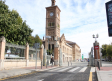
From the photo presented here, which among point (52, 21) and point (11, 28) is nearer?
point (11, 28)

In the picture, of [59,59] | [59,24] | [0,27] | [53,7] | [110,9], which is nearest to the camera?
[110,9]

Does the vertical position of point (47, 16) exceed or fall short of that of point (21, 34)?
it exceeds it

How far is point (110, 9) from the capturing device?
7375 millimetres

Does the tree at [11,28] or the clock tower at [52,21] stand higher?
the clock tower at [52,21]

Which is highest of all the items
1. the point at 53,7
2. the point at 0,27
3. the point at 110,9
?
the point at 53,7

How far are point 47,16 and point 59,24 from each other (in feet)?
28.8

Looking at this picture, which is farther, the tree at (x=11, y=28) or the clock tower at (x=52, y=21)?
the clock tower at (x=52, y=21)

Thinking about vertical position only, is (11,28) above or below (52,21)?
below

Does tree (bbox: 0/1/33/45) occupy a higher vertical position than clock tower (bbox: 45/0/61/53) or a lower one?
lower

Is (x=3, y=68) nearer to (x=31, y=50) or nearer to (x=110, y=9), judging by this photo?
(x=31, y=50)

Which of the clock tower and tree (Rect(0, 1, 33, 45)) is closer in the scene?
tree (Rect(0, 1, 33, 45))

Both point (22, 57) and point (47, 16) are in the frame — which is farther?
point (47, 16)

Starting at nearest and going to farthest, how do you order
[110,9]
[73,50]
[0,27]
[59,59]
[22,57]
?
[110,9], [22,57], [0,27], [59,59], [73,50]

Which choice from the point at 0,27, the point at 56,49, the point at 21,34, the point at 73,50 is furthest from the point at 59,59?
the point at 73,50
